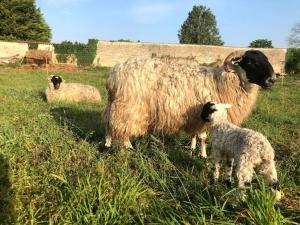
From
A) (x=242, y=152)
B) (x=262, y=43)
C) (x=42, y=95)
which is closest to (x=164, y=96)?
(x=242, y=152)

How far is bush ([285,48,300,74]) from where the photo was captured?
34062 millimetres

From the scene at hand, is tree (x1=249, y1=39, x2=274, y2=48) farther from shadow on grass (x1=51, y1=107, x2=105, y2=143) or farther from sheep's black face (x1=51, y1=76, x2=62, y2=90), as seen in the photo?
shadow on grass (x1=51, y1=107, x2=105, y2=143)

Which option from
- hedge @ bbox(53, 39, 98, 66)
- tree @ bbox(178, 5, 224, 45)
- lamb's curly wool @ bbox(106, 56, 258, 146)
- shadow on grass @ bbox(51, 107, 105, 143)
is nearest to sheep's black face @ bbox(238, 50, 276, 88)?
lamb's curly wool @ bbox(106, 56, 258, 146)

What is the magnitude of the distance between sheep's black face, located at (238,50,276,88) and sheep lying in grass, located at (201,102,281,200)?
50.8 inches

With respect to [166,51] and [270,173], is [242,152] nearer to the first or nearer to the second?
[270,173]

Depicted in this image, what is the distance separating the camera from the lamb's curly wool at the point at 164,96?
6.67m

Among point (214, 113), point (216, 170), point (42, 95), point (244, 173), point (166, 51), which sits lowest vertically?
point (42, 95)

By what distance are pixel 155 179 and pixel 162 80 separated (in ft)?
7.16

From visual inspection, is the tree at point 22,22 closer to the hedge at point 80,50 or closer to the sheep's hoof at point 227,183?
the hedge at point 80,50

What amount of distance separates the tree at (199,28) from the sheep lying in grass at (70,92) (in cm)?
6309

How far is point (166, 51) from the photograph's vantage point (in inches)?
1438

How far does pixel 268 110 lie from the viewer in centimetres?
1088

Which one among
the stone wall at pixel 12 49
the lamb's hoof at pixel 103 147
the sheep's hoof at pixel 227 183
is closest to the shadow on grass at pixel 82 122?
the lamb's hoof at pixel 103 147

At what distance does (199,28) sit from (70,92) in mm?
66562
